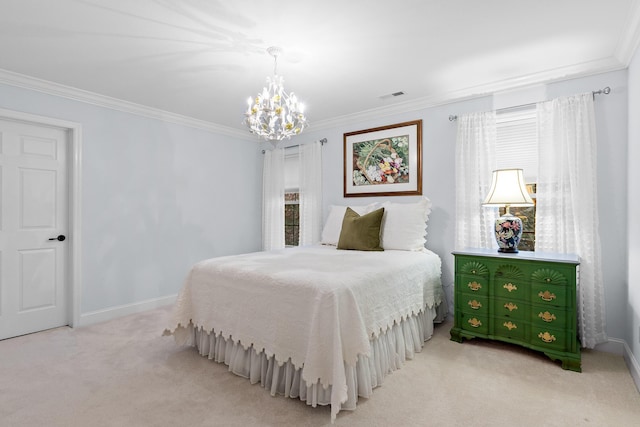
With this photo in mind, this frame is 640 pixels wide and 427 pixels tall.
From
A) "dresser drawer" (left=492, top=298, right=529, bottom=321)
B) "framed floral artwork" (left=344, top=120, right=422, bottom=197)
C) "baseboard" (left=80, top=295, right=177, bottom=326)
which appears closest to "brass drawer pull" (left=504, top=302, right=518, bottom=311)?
"dresser drawer" (left=492, top=298, right=529, bottom=321)

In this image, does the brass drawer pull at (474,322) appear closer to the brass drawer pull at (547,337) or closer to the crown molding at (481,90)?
the brass drawer pull at (547,337)

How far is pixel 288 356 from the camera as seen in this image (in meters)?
1.99

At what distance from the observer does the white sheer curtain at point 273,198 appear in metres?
4.97

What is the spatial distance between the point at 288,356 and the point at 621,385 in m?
2.21

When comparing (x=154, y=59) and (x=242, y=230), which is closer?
(x=154, y=59)

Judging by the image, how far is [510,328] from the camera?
267cm

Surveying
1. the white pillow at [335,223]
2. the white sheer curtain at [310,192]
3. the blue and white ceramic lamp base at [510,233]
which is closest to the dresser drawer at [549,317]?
the blue and white ceramic lamp base at [510,233]

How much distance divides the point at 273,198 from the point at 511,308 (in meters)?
3.44

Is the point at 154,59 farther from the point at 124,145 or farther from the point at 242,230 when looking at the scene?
the point at 242,230

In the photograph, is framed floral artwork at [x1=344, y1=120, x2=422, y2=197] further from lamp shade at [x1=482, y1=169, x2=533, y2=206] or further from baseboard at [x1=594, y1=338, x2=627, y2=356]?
baseboard at [x1=594, y1=338, x2=627, y2=356]

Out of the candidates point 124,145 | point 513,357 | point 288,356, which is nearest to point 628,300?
point 513,357

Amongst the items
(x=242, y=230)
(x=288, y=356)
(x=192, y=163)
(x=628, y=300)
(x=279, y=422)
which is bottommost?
(x=279, y=422)

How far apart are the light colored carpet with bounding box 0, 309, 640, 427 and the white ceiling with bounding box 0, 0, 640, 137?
242 cm

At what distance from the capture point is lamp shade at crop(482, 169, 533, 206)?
272 cm
